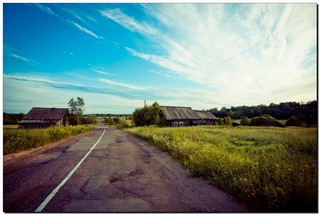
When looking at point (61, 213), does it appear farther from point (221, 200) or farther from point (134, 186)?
point (221, 200)

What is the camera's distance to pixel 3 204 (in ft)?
11.5

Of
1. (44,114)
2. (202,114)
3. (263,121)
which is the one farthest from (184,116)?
(44,114)

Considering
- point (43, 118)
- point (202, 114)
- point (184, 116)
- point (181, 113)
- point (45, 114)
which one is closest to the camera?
point (43, 118)

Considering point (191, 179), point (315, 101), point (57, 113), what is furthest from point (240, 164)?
point (57, 113)

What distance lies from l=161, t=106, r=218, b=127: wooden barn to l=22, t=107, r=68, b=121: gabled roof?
26.8 metres

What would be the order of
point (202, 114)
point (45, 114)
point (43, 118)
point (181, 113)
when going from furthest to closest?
point (202, 114) → point (181, 113) → point (45, 114) → point (43, 118)

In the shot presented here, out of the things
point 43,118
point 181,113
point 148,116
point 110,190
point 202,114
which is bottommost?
point 110,190

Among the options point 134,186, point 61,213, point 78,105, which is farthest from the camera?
point 78,105

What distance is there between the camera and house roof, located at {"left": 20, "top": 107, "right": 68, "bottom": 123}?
42469 mm

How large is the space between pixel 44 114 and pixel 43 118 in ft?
4.73

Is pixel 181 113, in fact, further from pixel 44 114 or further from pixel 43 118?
pixel 44 114

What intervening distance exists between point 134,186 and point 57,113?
48.2 metres

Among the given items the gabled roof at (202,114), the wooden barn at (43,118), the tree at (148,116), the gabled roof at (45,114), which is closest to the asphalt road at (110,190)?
the tree at (148,116)

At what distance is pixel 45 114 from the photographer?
43875mm
